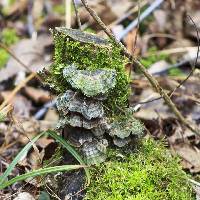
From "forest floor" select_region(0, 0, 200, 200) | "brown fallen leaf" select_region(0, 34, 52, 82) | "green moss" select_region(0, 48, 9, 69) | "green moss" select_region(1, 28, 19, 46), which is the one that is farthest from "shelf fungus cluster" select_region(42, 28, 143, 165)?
"green moss" select_region(1, 28, 19, 46)

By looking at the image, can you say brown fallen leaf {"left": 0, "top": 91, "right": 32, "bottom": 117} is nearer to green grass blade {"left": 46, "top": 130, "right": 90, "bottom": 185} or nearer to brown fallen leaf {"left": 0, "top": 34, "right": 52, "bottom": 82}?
brown fallen leaf {"left": 0, "top": 34, "right": 52, "bottom": 82}

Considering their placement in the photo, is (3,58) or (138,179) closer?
(138,179)

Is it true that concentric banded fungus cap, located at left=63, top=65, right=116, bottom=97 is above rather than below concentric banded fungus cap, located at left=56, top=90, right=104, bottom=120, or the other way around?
above

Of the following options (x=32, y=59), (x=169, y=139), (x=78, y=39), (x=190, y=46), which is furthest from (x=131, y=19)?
(x=78, y=39)

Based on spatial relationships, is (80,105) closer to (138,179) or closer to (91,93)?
(91,93)

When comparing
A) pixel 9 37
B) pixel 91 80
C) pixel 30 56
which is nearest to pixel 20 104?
pixel 30 56
